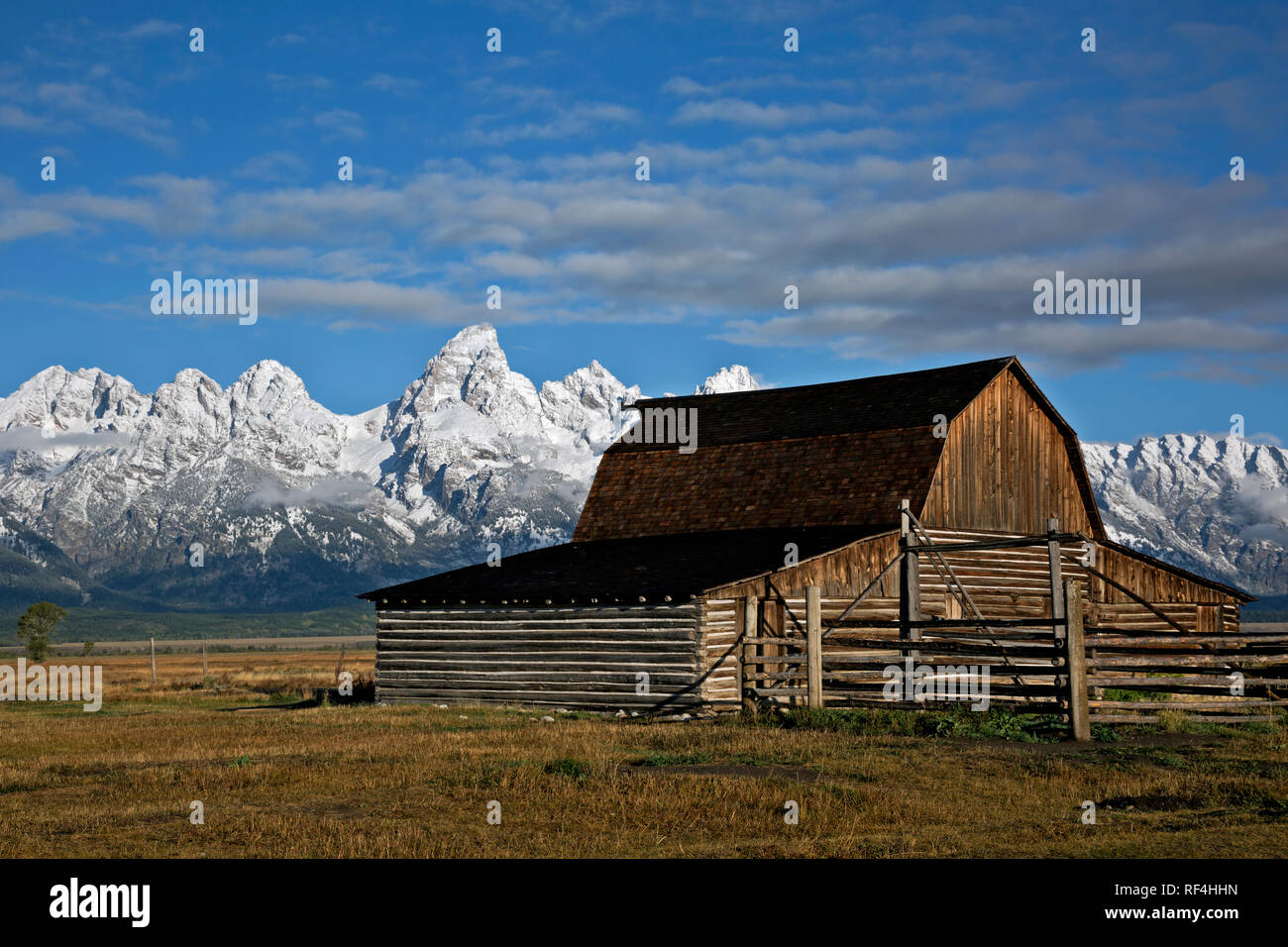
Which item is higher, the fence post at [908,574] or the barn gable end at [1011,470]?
the barn gable end at [1011,470]

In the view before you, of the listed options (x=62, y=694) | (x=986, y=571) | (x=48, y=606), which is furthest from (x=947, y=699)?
(x=48, y=606)

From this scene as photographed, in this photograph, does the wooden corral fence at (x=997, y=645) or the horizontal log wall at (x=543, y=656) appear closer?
the wooden corral fence at (x=997, y=645)

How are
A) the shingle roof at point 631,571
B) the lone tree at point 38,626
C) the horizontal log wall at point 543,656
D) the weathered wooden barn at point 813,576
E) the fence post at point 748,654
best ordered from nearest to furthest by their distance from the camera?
the fence post at point 748,654 → the weathered wooden barn at point 813,576 → the horizontal log wall at point 543,656 → the shingle roof at point 631,571 → the lone tree at point 38,626

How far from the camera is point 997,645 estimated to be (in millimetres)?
25125

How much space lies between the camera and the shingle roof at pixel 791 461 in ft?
115

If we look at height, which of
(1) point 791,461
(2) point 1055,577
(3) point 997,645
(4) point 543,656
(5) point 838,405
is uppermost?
(5) point 838,405

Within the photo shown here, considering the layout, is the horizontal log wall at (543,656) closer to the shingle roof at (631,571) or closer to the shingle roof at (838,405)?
the shingle roof at (631,571)

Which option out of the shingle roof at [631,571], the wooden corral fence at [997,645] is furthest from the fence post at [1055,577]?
the shingle roof at [631,571]

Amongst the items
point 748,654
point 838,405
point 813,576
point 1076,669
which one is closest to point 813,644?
point 748,654

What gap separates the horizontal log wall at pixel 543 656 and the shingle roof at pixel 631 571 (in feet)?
1.50

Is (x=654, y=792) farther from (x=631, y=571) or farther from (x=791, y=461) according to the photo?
(x=791, y=461)

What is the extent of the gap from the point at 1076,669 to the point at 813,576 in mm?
9292

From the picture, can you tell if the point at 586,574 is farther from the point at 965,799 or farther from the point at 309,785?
the point at 965,799
